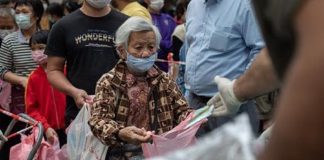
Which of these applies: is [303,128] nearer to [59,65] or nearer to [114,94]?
[114,94]

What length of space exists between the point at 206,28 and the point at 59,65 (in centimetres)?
133

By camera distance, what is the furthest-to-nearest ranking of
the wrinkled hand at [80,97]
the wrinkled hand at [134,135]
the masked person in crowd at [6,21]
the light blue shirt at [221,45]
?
the masked person in crowd at [6,21], the wrinkled hand at [80,97], the light blue shirt at [221,45], the wrinkled hand at [134,135]

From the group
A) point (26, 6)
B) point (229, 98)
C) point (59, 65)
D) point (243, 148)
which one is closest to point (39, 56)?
point (59, 65)

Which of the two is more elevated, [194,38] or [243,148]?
[243,148]

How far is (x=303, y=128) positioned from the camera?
1152 millimetres

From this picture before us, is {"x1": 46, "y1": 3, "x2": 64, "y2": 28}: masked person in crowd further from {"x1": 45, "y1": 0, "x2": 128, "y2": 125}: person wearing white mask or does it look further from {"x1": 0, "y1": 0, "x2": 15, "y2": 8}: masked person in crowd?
{"x1": 45, "y1": 0, "x2": 128, "y2": 125}: person wearing white mask

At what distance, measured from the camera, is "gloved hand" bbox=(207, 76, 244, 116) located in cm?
383

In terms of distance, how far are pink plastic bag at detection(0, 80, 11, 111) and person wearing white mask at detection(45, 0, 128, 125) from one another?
178 cm

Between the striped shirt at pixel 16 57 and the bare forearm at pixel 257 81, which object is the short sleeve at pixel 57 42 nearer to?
the striped shirt at pixel 16 57

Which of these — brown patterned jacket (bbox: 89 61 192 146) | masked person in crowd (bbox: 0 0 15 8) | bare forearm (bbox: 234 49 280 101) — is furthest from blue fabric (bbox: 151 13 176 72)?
bare forearm (bbox: 234 49 280 101)

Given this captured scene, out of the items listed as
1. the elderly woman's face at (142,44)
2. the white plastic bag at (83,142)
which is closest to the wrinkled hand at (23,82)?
the white plastic bag at (83,142)

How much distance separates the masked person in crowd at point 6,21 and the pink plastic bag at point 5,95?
1.28m

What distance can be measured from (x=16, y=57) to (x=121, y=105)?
3116mm

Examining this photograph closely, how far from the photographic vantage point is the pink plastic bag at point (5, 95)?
8.01 meters
